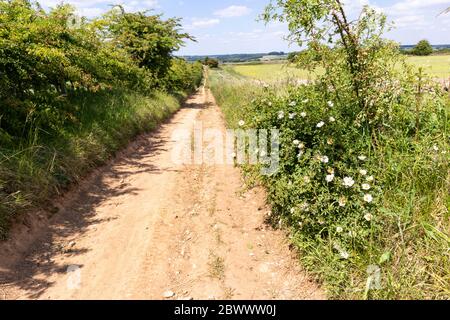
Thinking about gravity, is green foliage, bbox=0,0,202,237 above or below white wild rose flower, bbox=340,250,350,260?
above

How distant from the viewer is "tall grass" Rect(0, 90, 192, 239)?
4457 mm

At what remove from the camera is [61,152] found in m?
5.73

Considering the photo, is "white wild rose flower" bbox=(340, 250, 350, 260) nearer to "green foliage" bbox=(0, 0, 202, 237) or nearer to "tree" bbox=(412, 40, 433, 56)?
"green foliage" bbox=(0, 0, 202, 237)

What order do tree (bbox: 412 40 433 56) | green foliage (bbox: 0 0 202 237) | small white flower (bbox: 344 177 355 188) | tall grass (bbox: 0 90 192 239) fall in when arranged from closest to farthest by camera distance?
small white flower (bbox: 344 177 355 188)
tall grass (bbox: 0 90 192 239)
green foliage (bbox: 0 0 202 237)
tree (bbox: 412 40 433 56)

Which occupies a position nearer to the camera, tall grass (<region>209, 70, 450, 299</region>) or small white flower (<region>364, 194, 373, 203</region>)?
tall grass (<region>209, 70, 450, 299</region>)

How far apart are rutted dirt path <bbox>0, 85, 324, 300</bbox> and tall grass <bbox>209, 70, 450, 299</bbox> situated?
28cm

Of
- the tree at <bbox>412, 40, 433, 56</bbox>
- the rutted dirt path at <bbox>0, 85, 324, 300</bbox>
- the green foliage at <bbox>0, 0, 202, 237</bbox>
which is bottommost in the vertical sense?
the rutted dirt path at <bbox>0, 85, 324, 300</bbox>

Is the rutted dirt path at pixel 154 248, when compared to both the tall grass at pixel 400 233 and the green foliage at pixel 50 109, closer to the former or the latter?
the tall grass at pixel 400 233

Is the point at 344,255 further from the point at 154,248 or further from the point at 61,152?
the point at 61,152

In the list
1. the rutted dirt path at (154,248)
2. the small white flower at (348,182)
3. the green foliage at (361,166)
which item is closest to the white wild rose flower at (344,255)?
the green foliage at (361,166)

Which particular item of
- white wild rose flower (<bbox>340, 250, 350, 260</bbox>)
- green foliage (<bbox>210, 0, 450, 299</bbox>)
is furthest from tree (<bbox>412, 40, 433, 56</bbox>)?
white wild rose flower (<bbox>340, 250, 350, 260</bbox>)

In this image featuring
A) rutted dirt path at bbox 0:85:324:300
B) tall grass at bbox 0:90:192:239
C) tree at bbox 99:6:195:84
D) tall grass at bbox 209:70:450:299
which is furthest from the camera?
tree at bbox 99:6:195:84

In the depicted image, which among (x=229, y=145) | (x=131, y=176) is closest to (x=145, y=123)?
(x=229, y=145)

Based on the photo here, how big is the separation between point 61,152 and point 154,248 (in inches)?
108
